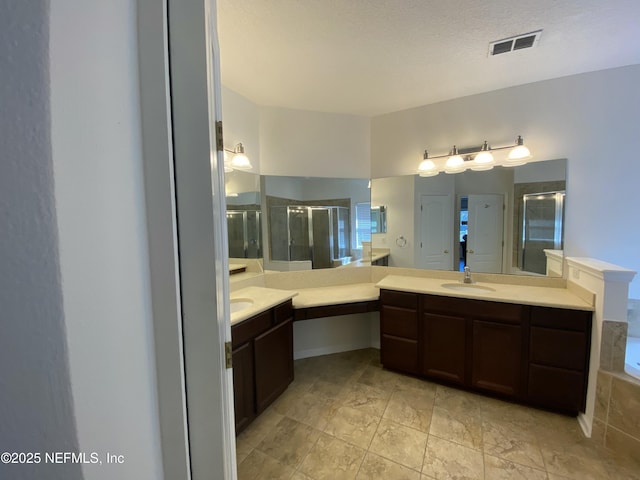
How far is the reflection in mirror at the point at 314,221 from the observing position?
106 inches

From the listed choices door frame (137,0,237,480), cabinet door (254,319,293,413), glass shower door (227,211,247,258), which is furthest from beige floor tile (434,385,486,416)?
glass shower door (227,211,247,258)

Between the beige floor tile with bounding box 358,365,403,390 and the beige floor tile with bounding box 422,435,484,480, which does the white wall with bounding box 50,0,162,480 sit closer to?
the beige floor tile with bounding box 422,435,484,480

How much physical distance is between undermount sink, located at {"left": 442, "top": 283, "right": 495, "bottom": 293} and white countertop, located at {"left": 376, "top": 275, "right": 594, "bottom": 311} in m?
0.03

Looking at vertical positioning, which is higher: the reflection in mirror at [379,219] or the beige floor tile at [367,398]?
the reflection in mirror at [379,219]

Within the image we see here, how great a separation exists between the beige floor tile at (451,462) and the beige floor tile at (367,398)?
1.39ft

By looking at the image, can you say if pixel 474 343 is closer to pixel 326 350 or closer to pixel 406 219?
pixel 406 219

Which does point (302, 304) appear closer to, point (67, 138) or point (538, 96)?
point (67, 138)

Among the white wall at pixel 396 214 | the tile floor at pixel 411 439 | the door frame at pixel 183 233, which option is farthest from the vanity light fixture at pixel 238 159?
the tile floor at pixel 411 439

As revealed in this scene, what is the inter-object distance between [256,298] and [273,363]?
51cm

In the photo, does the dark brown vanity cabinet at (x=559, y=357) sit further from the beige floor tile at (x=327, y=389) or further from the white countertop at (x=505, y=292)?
the beige floor tile at (x=327, y=389)

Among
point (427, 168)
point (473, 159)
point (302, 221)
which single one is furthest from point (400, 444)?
point (473, 159)

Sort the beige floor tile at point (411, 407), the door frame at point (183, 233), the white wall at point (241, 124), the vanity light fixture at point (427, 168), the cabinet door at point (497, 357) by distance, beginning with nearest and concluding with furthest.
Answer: the door frame at point (183, 233) → the beige floor tile at point (411, 407) → the cabinet door at point (497, 357) → the white wall at point (241, 124) → the vanity light fixture at point (427, 168)

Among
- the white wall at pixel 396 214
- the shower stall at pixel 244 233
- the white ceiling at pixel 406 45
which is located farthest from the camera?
the white wall at pixel 396 214

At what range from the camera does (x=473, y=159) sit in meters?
2.56
